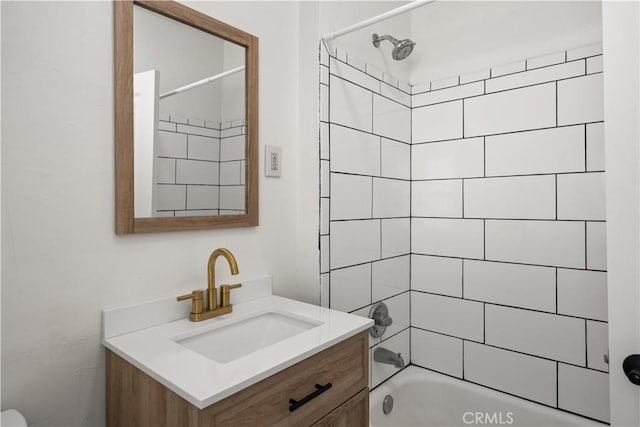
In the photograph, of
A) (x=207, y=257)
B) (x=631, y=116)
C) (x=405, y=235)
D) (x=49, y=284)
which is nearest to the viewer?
(x=631, y=116)

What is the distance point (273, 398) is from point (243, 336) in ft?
1.16

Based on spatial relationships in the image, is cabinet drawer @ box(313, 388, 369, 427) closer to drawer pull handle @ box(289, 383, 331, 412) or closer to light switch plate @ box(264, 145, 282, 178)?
drawer pull handle @ box(289, 383, 331, 412)

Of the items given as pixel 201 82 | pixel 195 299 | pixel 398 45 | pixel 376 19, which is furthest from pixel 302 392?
pixel 398 45

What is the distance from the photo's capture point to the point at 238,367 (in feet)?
2.68

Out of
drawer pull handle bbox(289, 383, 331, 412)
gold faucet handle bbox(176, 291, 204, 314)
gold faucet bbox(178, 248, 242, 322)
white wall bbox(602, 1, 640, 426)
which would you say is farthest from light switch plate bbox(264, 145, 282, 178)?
white wall bbox(602, 1, 640, 426)

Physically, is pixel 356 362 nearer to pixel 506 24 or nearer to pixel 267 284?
pixel 267 284

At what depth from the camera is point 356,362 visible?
110 cm

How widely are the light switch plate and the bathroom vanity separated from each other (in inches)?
17.3

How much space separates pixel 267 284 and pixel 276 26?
995mm

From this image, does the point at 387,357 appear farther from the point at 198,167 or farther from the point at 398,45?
the point at 398,45

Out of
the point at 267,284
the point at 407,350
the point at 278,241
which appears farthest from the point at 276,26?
the point at 407,350

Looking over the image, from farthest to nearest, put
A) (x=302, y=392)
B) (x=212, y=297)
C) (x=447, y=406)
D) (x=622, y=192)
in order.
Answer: (x=447, y=406) → (x=212, y=297) → (x=302, y=392) → (x=622, y=192)

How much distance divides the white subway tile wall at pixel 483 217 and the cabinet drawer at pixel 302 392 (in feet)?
1.35

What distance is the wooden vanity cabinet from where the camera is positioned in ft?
2.52
